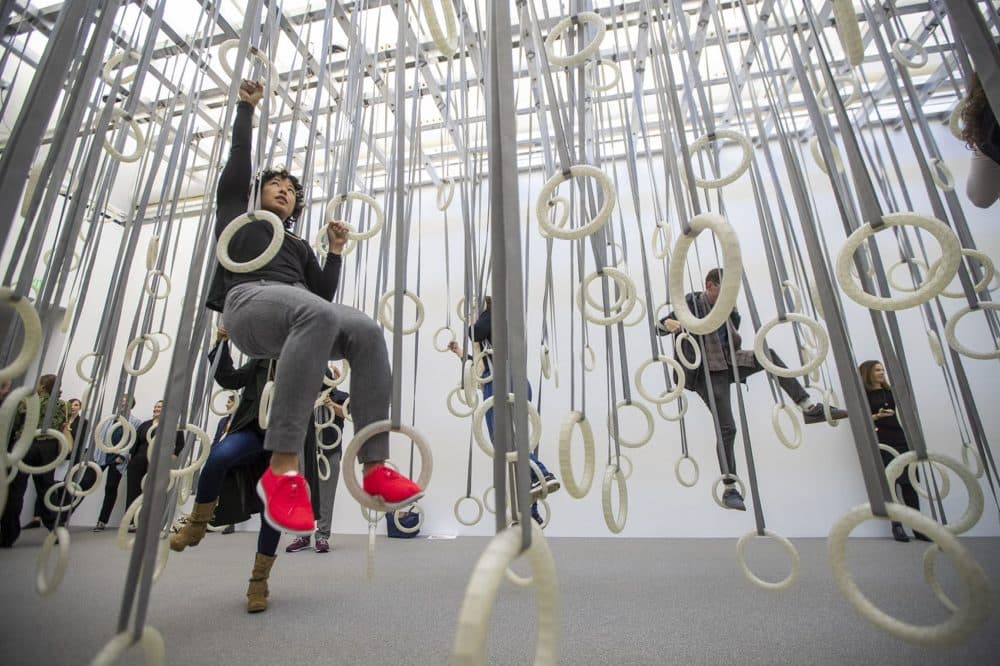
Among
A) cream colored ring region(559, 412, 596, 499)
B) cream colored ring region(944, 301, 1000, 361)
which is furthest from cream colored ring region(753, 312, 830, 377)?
cream colored ring region(559, 412, 596, 499)

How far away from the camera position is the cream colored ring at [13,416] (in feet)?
2.82

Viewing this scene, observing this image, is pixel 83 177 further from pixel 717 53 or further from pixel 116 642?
pixel 717 53

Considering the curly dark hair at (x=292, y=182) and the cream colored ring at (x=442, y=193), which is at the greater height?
the cream colored ring at (x=442, y=193)

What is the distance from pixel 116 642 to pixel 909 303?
40.6 inches

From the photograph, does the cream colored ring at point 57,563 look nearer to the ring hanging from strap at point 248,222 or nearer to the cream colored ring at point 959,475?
the ring hanging from strap at point 248,222

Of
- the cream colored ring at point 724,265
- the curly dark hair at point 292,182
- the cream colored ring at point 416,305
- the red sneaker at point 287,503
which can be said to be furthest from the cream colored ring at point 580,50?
the red sneaker at point 287,503

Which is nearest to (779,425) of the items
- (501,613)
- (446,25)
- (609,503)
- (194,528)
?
(609,503)

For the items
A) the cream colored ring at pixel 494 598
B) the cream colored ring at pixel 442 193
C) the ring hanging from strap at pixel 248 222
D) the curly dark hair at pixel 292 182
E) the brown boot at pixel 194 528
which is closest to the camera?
the cream colored ring at pixel 494 598

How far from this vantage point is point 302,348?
42.9 inches

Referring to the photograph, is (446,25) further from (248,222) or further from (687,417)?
(687,417)

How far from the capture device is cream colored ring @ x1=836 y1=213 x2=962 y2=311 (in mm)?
640

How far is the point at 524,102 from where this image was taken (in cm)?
441

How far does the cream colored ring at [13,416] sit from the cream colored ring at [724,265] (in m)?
1.02

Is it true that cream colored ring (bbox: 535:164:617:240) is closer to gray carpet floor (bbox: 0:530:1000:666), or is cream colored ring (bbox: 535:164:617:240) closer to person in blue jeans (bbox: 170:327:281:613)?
gray carpet floor (bbox: 0:530:1000:666)
